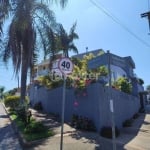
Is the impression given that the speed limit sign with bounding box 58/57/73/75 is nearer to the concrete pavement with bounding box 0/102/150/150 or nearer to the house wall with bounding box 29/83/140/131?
the concrete pavement with bounding box 0/102/150/150

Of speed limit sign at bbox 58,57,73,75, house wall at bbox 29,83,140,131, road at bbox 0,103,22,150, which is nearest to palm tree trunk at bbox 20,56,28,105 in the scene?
house wall at bbox 29,83,140,131

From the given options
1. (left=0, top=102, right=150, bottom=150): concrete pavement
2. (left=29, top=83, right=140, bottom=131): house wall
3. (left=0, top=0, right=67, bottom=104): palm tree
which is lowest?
(left=0, top=102, right=150, bottom=150): concrete pavement

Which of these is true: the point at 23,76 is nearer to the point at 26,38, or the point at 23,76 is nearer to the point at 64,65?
the point at 26,38

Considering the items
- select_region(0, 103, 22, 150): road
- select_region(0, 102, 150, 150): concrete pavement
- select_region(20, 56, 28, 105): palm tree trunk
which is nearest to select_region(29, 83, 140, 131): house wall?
select_region(0, 102, 150, 150): concrete pavement

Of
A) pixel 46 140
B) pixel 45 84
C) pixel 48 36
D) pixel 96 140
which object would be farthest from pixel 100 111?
pixel 45 84

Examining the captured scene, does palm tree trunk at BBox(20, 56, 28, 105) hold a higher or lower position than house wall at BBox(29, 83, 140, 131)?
higher

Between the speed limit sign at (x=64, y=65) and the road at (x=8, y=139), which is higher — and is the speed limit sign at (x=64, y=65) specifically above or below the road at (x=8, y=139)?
above

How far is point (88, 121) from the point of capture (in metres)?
13.5

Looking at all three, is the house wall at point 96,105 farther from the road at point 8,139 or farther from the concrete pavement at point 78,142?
the road at point 8,139

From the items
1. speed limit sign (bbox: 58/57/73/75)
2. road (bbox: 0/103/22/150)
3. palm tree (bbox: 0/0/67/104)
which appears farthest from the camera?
palm tree (bbox: 0/0/67/104)

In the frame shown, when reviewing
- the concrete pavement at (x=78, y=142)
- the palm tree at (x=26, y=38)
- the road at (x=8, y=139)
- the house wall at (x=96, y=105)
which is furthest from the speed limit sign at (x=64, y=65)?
the palm tree at (x=26, y=38)

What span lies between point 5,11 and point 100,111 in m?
7.41

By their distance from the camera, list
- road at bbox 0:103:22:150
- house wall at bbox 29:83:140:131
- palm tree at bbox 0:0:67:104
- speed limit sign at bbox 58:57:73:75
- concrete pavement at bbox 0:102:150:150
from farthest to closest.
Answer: palm tree at bbox 0:0:67:104 → house wall at bbox 29:83:140:131 → road at bbox 0:103:22:150 → concrete pavement at bbox 0:102:150:150 → speed limit sign at bbox 58:57:73:75

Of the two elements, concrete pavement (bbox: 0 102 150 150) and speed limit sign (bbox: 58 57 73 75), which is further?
concrete pavement (bbox: 0 102 150 150)
